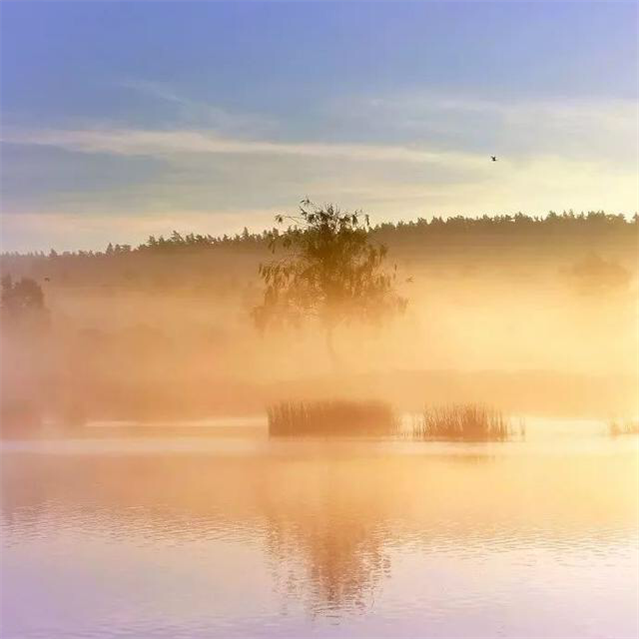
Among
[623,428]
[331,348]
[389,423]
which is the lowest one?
[623,428]

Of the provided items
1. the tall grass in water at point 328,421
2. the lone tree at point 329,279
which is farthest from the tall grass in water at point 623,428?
the lone tree at point 329,279

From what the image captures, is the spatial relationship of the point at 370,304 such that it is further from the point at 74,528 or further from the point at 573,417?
the point at 74,528

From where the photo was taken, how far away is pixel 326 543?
20.3 metres

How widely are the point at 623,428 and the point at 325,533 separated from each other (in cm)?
1670

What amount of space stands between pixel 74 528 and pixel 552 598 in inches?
347

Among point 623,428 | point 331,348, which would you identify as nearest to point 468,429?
point 623,428

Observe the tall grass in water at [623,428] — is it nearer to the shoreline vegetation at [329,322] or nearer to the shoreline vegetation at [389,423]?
the shoreline vegetation at [329,322]

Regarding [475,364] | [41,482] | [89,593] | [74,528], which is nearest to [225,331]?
[475,364]

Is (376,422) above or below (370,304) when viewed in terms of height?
below

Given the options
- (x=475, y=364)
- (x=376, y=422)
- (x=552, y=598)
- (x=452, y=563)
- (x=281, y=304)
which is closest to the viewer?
(x=552, y=598)

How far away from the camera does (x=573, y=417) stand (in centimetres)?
4194

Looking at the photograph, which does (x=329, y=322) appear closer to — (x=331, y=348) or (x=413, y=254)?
(x=331, y=348)

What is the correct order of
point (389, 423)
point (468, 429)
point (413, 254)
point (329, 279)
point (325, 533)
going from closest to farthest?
1. point (325, 533)
2. point (468, 429)
3. point (389, 423)
4. point (329, 279)
5. point (413, 254)

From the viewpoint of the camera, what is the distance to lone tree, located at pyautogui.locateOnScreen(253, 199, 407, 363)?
48875 millimetres
